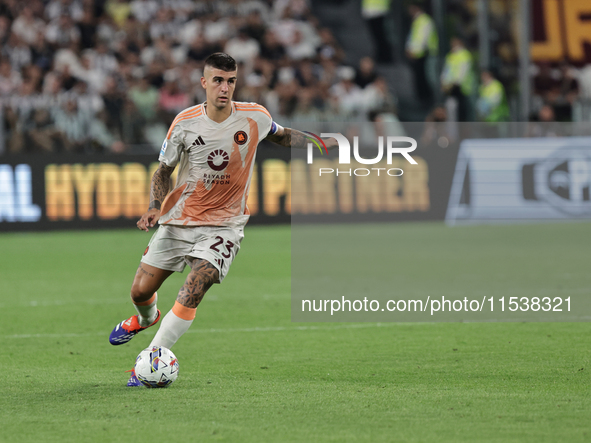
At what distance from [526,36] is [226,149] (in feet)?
44.6

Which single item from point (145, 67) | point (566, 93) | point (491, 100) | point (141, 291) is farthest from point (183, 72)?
point (141, 291)

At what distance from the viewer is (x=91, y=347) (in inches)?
309

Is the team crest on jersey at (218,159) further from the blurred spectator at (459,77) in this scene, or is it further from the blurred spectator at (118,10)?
the blurred spectator at (118,10)

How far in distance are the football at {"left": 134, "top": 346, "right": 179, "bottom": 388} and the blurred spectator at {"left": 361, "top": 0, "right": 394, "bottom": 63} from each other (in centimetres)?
1893

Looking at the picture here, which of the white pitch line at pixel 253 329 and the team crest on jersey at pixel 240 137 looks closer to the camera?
the team crest on jersey at pixel 240 137

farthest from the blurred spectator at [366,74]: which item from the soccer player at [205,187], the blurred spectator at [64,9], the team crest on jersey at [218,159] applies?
the team crest on jersey at [218,159]

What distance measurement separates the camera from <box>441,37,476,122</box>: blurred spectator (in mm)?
20812

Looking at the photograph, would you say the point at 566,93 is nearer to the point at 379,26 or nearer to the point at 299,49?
the point at 379,26

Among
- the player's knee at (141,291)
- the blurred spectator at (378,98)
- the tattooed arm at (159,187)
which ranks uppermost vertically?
the blurred spectator at (378,98)

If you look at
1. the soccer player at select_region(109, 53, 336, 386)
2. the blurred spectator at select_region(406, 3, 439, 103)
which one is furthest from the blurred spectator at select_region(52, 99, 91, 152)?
the soccer player at select_region(109, 53, 336, 386)

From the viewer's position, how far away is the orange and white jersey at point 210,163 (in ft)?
21.2

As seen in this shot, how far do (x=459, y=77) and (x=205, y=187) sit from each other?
15367 millimetres

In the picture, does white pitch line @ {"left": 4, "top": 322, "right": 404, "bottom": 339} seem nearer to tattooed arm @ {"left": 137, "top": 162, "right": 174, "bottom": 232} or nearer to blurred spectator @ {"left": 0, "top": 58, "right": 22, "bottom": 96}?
tattooed arm @ {"left": 137, "top": 162, "right": 174, "bottom": 232}

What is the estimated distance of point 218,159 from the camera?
21.3 feet
